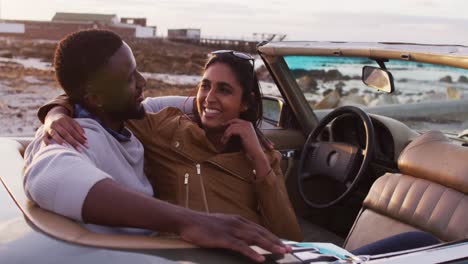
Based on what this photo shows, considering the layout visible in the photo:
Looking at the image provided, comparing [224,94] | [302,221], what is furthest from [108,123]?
[302,221]

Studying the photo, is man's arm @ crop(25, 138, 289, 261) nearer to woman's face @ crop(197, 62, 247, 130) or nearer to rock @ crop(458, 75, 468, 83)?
woman's face @ crop(197, 62, 247, 130)

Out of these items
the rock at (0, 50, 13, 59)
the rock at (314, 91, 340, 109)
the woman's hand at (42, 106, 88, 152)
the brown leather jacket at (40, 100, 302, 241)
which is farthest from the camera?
the rock at (0, 50, 13, 59)

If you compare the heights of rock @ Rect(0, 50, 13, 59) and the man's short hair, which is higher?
the man's short hair

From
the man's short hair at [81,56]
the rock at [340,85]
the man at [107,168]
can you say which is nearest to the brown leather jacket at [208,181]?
the man at [107,168]

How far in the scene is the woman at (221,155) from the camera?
261cm

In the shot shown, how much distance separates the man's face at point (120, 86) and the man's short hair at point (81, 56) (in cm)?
3

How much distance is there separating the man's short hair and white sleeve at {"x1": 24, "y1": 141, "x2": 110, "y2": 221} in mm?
420

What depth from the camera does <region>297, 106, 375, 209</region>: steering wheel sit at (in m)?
3.51

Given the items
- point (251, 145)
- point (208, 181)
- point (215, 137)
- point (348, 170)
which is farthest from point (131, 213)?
point (348, 170)

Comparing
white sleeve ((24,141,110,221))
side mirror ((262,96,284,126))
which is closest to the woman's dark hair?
white sleeve ((24,141,110,221))

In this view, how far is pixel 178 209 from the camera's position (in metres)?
1.80

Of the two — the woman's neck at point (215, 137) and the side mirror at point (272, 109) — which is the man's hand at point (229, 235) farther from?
the side mirror at point (272, 109)

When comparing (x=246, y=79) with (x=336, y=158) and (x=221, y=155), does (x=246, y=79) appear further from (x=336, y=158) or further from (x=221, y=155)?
(x=336, y=158)

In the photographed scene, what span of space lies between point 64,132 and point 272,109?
2562 millimetres
